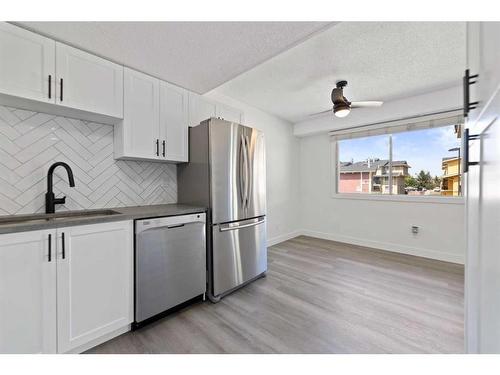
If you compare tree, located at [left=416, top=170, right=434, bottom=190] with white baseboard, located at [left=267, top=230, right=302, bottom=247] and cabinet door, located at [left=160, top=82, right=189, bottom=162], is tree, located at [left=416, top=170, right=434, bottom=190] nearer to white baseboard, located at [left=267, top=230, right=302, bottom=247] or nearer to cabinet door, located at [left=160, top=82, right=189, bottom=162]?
white baseboard, located at [left=267, top=230, right=302, bottom=247]

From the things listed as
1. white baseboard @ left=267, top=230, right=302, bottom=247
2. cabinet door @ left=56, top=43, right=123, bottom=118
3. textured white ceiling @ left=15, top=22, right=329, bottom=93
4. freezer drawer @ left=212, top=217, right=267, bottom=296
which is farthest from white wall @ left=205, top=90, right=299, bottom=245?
cabinet door @ left=56, top=43, right=123, bottom=118

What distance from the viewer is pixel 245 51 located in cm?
180

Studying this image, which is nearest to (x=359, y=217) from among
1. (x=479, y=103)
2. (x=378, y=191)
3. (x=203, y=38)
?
(x=378, y=191)

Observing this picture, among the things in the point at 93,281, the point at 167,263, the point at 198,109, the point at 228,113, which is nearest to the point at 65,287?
the point at 93,281

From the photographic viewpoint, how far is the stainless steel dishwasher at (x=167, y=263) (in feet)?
5.52

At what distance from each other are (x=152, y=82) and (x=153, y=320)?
7.35 feet

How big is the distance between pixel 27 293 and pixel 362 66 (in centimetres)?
340

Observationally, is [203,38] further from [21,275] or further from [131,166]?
[21,275]

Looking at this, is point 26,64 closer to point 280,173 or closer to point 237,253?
point 237,253

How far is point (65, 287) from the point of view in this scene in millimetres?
1362

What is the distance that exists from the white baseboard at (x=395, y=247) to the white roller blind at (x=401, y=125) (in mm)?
1928

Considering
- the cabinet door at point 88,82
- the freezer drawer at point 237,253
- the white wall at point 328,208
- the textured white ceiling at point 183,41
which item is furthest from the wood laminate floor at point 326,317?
the textured white ceiling at point 183,41

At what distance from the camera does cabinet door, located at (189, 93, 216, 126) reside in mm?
2465

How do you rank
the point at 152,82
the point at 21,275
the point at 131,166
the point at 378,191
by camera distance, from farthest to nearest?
the point at 378,191, the point at 131,166, the point at 152,82, the point at 21,275
